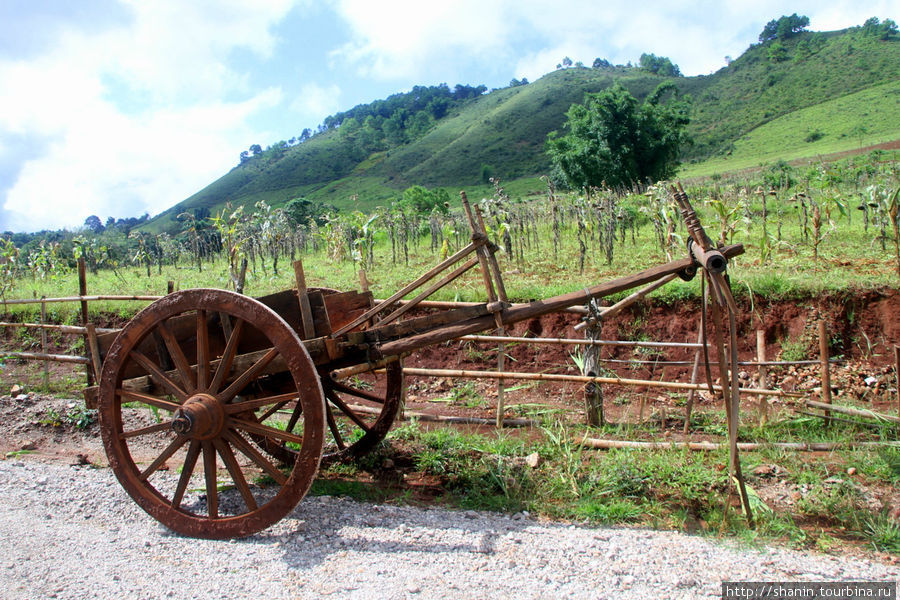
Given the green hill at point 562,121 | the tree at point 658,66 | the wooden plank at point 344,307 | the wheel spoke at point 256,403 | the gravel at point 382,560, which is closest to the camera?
the gravel at point 382,560

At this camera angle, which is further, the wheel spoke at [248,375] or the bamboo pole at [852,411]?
the bamboo pole at [852,411]

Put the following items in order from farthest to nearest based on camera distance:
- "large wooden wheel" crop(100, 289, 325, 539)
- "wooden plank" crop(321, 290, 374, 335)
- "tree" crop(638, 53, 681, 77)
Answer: "tree" crop(638, 53, 681, 77) → "wooden plank" crop(321, 290, 374, 335) → "large wooden wheel" crop(100, 289, 325, 539)

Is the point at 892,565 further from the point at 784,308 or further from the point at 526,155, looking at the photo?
the point at 526,155

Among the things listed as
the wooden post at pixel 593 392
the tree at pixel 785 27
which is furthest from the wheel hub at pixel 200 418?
the tree at pixel 785 27

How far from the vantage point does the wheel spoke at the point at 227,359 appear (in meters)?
3.41

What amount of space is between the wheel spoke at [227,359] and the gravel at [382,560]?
2.92 feet

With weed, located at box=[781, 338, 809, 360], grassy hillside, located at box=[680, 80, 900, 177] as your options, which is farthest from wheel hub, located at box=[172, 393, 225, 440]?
grassy hillside, located at box=[680, 80, 900, 177]

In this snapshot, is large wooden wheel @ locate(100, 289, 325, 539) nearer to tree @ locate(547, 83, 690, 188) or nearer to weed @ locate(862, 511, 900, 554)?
weed @ locate(862, 511, 900, 554)

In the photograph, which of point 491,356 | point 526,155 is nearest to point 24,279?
point 491,356

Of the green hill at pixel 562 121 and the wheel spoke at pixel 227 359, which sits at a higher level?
the green hill at pixel 562 121

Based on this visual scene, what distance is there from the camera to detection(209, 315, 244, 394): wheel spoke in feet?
11.2

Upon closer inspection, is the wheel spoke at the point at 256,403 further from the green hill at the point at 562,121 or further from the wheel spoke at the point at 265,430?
the green hill at the point at 562,121

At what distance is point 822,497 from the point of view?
12.6ft

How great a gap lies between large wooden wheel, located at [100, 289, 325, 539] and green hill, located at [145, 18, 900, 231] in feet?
127
